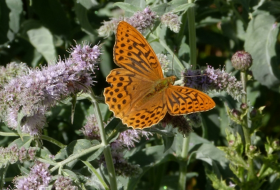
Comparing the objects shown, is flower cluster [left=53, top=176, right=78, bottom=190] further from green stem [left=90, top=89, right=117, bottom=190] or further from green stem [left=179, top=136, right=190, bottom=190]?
green stem [left=179, top=136, right=190, bottom=190]

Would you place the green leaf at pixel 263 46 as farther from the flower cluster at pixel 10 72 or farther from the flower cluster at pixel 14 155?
the flower cluster at pixel 14 155

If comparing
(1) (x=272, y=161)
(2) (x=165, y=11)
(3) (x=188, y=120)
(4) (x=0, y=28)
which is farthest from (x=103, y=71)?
(1) (x=272, y=161)

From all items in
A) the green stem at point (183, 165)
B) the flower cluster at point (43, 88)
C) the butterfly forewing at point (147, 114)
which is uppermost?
the flower cluster at point (43, 88)

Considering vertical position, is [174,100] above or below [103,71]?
above

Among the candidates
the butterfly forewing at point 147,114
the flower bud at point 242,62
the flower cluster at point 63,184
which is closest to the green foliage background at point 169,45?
the flower bud at point 242,62

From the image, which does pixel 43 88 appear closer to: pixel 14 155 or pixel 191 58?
pixel 14 155

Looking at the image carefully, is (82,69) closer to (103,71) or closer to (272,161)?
(272,161)

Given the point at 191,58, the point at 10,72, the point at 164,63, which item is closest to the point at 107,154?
the point at 164,63
